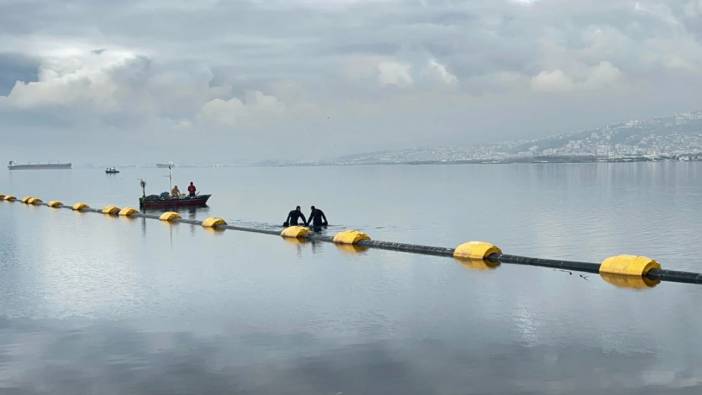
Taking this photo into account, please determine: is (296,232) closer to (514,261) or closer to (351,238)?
(351,238)

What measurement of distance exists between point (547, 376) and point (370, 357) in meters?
4.72

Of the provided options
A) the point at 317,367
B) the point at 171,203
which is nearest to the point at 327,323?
the point at 317,367

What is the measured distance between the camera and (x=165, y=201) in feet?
270

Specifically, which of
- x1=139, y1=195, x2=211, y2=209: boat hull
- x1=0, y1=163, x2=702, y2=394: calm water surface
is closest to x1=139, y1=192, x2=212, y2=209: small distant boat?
x1=139, y1=195, x2=211, y2=209: boat hull

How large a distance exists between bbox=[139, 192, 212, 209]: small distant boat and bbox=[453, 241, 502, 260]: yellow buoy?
50.7 metres

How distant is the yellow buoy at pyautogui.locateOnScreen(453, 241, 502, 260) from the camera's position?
3821 cm

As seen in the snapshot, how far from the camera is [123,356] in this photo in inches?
789

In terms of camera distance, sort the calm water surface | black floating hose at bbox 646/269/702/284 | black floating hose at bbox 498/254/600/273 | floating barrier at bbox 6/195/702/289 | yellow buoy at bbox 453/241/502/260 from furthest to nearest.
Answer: yellow buoy at bbox 453/241/502/260
black floating hose at bbox 498/254/600/273
floating barrier at bbox 6/195/702/289
black floating hose at bbox 646/269/702/284
the calm water surface

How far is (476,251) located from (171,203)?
52.8 m

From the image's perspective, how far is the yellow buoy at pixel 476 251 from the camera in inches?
1504

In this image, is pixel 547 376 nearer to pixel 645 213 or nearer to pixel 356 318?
pixel 356 318

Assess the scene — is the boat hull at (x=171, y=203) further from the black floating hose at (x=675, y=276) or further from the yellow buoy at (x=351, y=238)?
the black floating hose at (x=675, y=276)

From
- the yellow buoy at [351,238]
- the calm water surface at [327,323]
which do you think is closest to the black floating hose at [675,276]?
the calm water surface at [327,323]

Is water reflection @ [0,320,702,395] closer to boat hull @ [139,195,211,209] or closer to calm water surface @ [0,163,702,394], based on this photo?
calm water surface @ [0,163,702,394]
